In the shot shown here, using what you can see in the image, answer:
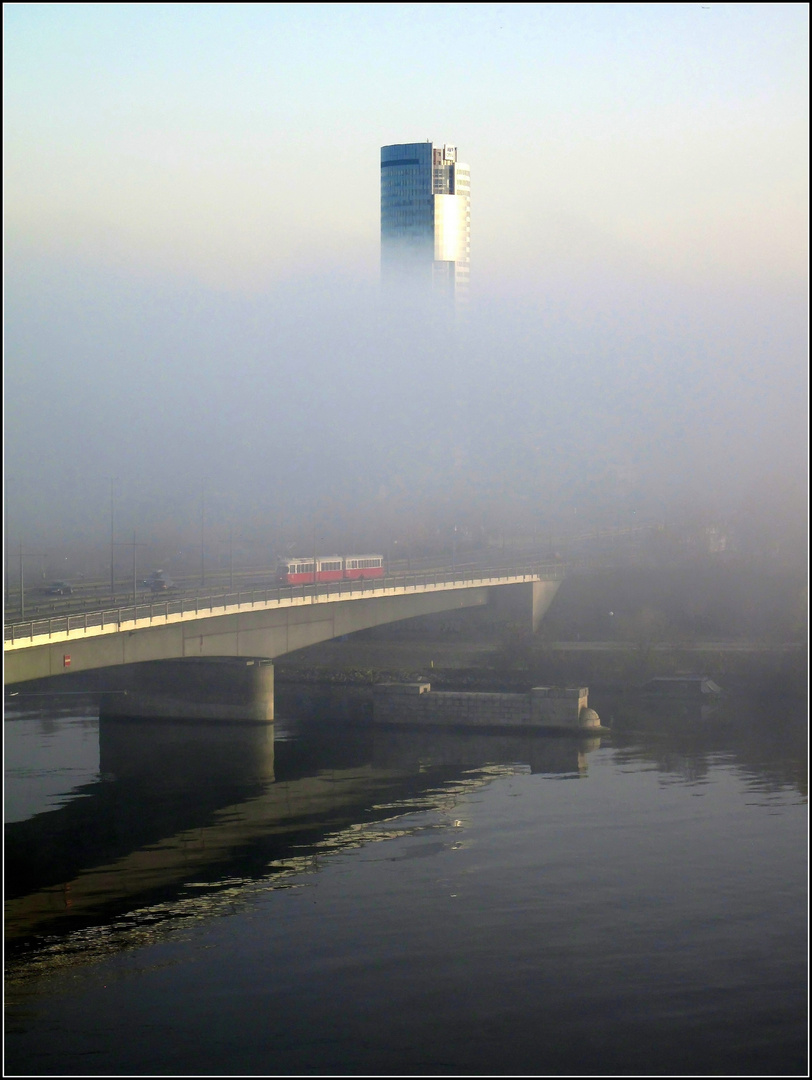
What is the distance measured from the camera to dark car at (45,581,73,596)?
2418 inches

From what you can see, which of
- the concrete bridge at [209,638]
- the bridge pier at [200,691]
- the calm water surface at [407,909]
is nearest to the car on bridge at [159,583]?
the concrete bridge at [209,638]

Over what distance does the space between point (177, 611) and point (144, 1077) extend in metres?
27.1

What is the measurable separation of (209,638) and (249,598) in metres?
3.38

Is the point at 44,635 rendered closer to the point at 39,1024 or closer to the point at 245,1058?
the point at 39,1024

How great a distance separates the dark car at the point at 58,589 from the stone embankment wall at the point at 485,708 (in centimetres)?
1902

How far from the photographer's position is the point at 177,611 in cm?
4478

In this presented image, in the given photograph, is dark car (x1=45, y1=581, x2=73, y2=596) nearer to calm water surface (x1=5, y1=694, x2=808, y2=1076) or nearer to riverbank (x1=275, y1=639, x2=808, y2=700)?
riverbank (x1=275, y1=639, x2=808, y2=700)

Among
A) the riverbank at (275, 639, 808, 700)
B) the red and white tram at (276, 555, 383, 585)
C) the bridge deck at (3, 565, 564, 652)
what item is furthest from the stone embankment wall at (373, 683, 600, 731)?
the red and white tram at (276, 555, 383, 585)

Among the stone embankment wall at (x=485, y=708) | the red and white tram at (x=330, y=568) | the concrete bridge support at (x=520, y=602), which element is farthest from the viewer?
the concrete bridge support at (x=520, y=602)

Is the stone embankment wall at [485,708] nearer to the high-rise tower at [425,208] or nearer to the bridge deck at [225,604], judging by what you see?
the bridge deck at [225,604]

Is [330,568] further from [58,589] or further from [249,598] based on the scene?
[249,598]

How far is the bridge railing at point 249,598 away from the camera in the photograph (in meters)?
37.6

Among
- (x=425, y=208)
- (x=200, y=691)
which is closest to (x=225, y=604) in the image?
(x=200, y=691)

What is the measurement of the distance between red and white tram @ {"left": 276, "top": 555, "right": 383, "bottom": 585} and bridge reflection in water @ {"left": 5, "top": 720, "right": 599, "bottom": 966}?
53.6ft
